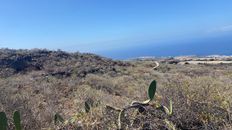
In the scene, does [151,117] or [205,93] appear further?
[205,93]

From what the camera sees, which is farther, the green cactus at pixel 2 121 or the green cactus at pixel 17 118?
the green cactus at pixel 17 118

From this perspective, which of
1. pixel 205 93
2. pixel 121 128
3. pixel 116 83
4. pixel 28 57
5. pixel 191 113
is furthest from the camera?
pixel 28 57

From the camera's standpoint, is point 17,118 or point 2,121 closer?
point 2,121

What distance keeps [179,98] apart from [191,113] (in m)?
0.41

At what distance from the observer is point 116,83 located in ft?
54.7

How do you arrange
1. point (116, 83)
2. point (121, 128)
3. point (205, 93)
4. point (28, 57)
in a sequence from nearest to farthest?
point (121, 128), point (205, 93), point (116, 83), point (28, 57)

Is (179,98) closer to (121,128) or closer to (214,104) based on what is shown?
(214,104)

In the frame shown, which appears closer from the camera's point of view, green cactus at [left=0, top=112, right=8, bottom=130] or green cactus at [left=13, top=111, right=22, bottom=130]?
green cactus at [left=0, top=112, right=8, bottom=130]

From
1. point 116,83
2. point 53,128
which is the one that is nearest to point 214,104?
point 53,128

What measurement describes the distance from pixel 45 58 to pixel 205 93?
2287 centimetres

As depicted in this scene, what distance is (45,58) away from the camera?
27.9 metres

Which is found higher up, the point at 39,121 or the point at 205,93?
the point at 205,93

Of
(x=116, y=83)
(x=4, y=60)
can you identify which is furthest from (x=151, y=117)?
(x=4, y=60)

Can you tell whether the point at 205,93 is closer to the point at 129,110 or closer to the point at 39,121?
the point at 129,110
